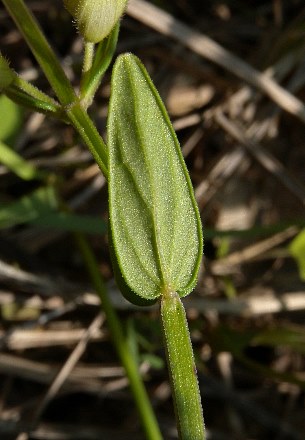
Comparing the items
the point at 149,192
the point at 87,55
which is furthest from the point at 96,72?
the point at 149,192

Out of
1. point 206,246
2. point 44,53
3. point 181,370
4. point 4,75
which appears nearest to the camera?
point 181,370

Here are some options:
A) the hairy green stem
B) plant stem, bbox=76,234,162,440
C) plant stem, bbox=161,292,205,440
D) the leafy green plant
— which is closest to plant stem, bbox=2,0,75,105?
the hairy green stem

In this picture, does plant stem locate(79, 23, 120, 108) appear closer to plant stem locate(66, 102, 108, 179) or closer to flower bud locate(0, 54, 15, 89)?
plant stem locate(66, 102, 108, 179)

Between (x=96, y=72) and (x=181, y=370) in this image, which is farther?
(x=96, y=72)

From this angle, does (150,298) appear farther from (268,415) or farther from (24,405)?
(268,415)

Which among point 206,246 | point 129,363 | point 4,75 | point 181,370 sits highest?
point 206,246

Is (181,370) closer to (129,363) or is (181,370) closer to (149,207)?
(149,207)
